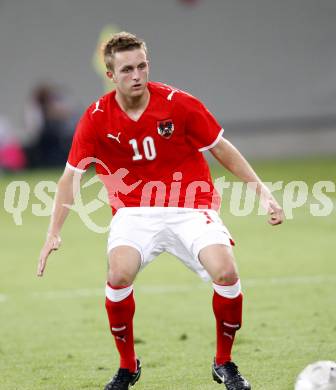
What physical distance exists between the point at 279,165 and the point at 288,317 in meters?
13.1

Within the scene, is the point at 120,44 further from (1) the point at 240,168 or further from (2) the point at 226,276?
(2) the point at 226,276

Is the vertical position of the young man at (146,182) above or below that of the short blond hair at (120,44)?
below

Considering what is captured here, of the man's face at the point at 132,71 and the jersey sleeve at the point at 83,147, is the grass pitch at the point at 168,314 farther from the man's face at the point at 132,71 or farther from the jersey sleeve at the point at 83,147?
the man's face at the point at 132,71

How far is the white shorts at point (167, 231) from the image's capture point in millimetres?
6387

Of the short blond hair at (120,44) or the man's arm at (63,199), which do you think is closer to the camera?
the short blond hair at (120,44)

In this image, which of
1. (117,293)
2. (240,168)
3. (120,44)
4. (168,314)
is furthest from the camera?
(168,314)

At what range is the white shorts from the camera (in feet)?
21.0

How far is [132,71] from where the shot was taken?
638cm

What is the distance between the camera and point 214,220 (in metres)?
6.51

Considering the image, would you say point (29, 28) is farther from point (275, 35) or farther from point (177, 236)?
point (177, 236)

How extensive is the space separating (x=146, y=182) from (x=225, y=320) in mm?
975

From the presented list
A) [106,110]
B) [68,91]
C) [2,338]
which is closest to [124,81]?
[106,110]

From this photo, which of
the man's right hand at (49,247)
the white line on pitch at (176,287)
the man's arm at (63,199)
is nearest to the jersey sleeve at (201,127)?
the man's arm at (63,199)

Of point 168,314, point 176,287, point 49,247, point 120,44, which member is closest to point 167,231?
point 49,247
